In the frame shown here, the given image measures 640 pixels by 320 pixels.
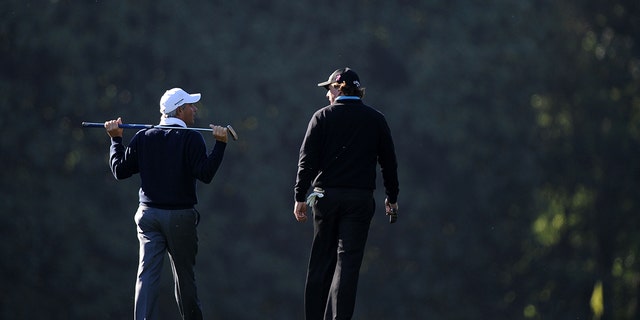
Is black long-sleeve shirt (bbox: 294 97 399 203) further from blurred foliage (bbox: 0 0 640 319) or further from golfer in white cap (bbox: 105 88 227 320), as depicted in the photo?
blurred foliage (bbox: 0 0 640 319)

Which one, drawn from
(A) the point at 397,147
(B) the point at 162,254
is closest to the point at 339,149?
(B) the point at 162,254

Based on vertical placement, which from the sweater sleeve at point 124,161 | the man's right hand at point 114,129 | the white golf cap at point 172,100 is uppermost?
the white golf cap at point 172,100

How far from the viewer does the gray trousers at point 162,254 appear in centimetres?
750

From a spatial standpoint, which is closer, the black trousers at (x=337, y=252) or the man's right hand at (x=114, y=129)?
the black trousers at (x=337, y=252)

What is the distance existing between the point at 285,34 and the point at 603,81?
15.3 ft

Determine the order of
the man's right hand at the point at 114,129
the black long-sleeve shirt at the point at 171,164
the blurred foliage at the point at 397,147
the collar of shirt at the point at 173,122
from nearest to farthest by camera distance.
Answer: the black long-sleeve shirt at the point at 171,164, the collar of shirt at the point at 173,122, the man's right hand at the point at 114,129, the blurred foliage at the point at 397,147

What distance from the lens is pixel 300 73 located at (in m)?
15.8

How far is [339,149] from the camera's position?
7621mm

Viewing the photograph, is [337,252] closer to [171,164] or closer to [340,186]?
[340,186]

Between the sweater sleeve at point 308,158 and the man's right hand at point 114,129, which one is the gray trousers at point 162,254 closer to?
the man's right hand at point 114,129

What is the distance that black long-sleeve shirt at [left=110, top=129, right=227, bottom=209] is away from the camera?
7.48 meters

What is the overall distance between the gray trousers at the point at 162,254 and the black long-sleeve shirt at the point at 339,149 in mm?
773

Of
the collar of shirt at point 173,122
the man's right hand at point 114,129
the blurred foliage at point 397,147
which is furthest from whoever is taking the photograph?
the blurred foliage at point 397,147

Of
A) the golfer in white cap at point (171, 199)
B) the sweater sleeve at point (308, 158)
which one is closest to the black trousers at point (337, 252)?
the sweater sleeve at point (308, 158)
